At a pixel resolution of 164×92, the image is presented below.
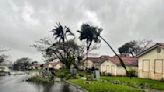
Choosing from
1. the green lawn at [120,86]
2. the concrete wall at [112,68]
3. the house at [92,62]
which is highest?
the house at [92,62]

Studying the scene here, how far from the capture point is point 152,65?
49188 millimetres

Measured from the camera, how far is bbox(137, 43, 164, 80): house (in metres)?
47.1

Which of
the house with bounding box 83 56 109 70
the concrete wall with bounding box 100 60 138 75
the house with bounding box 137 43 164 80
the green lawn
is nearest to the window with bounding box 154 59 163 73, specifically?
the house with bounding box 137 43 164 80

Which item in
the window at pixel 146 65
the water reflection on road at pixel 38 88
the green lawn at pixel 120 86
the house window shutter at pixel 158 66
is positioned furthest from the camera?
the window at pixel 146 65

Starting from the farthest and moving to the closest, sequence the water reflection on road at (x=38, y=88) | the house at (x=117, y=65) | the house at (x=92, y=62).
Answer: the house at (x=92, y=62), the house at (x=117, y=65), the water reflection on road at (x=38, y=88)

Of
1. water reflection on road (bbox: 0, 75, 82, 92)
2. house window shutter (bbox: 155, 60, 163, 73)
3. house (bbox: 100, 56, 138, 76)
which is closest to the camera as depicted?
water reflection on road (bbox: 0, 75, 82, 92)

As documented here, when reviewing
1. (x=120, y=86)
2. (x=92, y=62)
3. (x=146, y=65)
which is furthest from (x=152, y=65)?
(x=92, y=62)

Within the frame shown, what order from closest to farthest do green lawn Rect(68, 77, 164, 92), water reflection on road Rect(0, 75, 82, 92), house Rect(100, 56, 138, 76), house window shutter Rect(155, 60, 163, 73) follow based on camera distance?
green lawn Rect(68, 77, 164, 92) < water reflection on road Rect(0, 75, 82, 92) < house window shutter Rect(155, 60, 163, 73) < house Rect(100, 56, 138, 76)

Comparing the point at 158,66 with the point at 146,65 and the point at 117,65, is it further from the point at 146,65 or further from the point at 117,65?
the point at 117,65

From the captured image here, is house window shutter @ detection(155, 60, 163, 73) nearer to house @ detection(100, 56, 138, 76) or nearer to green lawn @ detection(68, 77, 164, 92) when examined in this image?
green lawn @ detection(68, 77, 164, 92)

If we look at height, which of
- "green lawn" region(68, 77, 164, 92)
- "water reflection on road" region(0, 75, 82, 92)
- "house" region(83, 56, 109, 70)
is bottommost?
"water reflection on road" region(0, 75, 82, 92)

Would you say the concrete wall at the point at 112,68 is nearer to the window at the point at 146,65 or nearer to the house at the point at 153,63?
the house at the point at 153,63

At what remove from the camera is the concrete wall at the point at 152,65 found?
47.1 m

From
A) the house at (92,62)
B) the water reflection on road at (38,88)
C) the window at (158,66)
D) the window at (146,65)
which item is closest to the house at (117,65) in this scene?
the window at (146,65)
